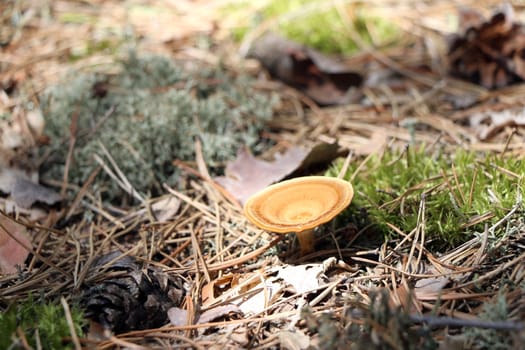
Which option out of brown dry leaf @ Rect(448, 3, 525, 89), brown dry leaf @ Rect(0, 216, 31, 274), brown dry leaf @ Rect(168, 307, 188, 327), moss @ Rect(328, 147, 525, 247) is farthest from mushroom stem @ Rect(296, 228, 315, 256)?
brown dry leaf @ Rect(448, 3, 525, 89)

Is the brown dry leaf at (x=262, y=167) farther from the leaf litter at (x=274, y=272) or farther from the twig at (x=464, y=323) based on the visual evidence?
the twig at (x=464, y=323)

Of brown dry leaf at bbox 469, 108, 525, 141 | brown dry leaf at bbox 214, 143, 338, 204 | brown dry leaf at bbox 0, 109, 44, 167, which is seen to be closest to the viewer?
brown dry leaf at bbox 214, 143, 338, 204

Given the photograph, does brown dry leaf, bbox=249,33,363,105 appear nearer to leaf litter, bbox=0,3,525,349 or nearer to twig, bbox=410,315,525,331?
leaf litter, bbox=0,3,525,349

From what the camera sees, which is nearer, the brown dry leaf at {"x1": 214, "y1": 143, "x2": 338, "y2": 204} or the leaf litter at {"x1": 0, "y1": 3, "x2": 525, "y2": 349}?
the leaf litter at {"x1": 0, "y1": 3, "x2": 525, "y2": 349}

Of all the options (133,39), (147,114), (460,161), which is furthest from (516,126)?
(133,39)

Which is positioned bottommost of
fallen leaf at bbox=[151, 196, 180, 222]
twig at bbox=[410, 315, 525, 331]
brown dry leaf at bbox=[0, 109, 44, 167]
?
fallen leaf at bbox=[151, 196, 180, 222]

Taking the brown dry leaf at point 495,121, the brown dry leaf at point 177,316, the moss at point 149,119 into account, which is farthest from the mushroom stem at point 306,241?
the brown dry leaf at point 495,121

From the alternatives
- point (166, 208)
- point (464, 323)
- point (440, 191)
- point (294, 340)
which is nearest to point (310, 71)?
point (166, 208)

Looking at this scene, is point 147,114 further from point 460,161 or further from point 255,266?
point 460,161
